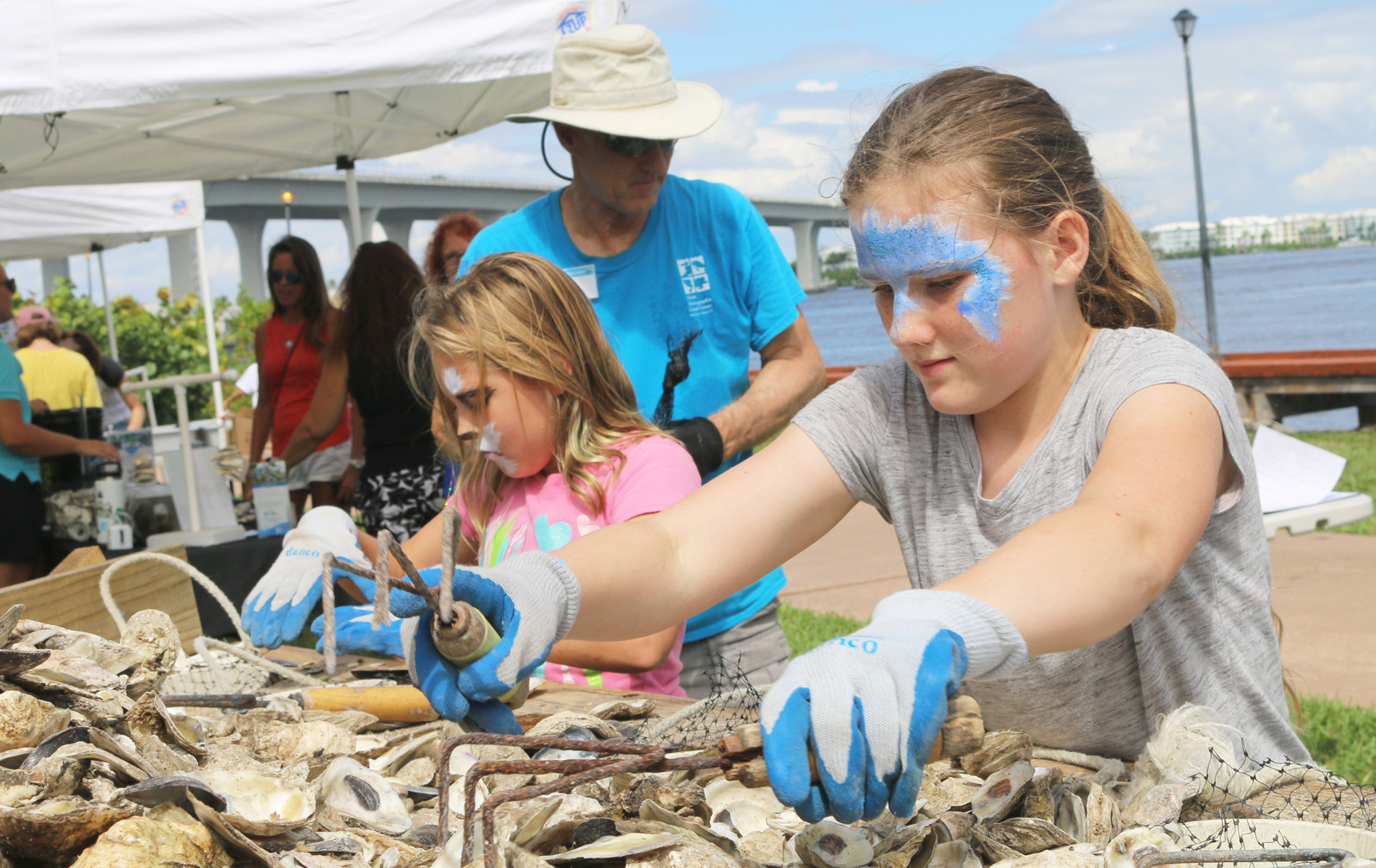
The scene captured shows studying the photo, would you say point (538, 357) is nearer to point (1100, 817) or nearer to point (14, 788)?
point (14, 788)

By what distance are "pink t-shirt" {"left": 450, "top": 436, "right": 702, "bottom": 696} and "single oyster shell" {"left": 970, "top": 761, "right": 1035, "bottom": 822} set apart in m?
0.96

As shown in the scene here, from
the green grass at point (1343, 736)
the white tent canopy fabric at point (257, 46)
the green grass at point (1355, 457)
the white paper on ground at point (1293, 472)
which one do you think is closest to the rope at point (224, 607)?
the white tent canopy fabric at point (257, 46)

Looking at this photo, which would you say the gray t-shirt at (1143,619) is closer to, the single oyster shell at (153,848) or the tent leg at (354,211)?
the single oyster shell at (153,848)

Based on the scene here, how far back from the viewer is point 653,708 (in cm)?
169

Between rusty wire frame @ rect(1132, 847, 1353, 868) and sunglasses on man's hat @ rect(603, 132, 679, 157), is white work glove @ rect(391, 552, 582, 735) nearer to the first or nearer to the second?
rusty wire frame @ rect(1132, 847, 1353, 868)

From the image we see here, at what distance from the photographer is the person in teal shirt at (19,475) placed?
4465mm

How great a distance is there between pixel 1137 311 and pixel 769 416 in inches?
46.8

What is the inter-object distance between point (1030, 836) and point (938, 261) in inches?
27.2

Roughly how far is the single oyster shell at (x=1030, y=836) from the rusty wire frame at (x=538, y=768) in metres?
0.30

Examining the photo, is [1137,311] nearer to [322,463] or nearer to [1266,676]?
[1266,676]

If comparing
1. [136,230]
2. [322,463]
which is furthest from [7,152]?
[136,230]

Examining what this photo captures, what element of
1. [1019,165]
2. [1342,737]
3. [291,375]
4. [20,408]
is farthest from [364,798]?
[291,375]

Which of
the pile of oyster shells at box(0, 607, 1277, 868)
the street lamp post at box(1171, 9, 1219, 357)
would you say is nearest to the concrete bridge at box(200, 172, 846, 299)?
the street lamp post at box(1171, 9, 1219, 357)

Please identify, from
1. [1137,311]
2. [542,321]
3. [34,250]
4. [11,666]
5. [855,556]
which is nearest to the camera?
[11,666]
